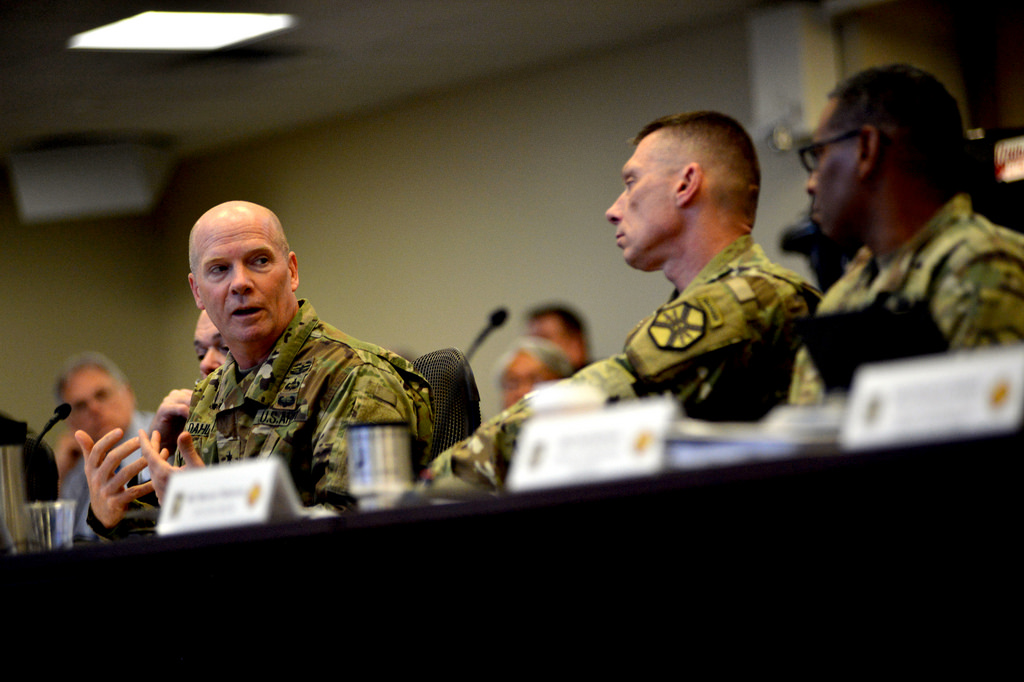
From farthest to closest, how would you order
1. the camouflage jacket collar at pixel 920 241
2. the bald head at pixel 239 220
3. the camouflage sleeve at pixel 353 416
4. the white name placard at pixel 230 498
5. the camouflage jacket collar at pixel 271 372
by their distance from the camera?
the bald head at pixel 239 220, the camouflage jacket collar at pixel 271 372, the camouflage sleeve at pixel 353 416, the camouflage jacket collar at pixel 920 241, the white name placard at pixel 230 498

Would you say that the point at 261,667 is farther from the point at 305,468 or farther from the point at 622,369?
the point at 622,369

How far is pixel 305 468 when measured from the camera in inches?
85.7

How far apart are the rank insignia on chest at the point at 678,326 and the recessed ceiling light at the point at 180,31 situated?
3.48m

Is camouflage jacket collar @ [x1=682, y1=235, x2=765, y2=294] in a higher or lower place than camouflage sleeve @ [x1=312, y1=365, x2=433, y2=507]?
higher

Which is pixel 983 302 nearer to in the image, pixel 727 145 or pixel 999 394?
pixel 999 394

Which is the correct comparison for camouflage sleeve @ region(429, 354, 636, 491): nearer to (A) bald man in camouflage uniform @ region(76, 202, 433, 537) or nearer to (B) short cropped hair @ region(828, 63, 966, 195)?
(A) bald man in camouflage uniform @ region(76, 202, 433, 537)

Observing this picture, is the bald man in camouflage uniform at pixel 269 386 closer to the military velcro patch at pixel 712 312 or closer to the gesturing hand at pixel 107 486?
the gesturing hand at pixel 107 486

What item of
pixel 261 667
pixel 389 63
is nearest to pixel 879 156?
pixel 261 667

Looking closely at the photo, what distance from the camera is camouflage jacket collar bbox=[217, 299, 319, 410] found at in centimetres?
228

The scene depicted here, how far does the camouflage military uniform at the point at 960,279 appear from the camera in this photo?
4.28 ft

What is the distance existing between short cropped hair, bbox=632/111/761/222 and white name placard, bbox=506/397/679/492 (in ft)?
3.81

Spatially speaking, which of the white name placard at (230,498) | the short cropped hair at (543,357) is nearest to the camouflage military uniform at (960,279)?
the white name placard at (230,498)

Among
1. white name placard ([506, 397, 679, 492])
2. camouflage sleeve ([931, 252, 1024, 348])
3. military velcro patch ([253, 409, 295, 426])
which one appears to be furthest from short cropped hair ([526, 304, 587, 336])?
white name placard ([506, 397, 679, 492])

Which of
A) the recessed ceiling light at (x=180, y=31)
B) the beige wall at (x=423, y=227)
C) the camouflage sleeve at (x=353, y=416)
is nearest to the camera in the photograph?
the camouflage sleeve at (x=353, y=416)
